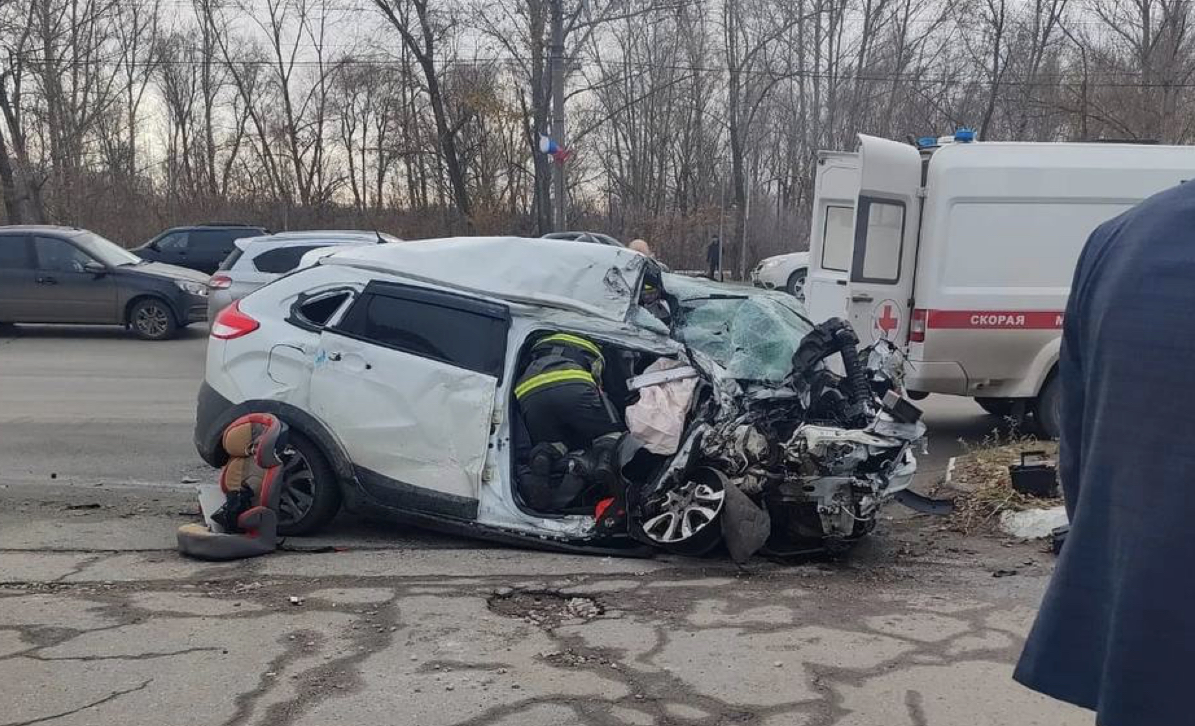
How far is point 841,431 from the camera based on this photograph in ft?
18.9

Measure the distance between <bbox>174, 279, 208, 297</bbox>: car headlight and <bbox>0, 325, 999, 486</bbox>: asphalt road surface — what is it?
95 cm

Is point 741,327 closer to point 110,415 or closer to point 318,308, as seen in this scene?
point 318,308

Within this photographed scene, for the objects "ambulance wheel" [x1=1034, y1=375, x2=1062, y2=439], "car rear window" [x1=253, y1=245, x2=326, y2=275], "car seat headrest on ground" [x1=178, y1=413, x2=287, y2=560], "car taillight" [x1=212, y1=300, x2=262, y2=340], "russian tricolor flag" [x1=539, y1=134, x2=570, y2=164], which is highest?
"russian tricolor flag" [x1=539, y1=134, x2=570, y2=164]

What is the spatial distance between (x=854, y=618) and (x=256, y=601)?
280 cm

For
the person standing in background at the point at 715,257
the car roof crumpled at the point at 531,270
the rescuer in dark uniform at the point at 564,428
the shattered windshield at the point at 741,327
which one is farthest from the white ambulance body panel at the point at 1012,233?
the person standing in background at the point at 715,257

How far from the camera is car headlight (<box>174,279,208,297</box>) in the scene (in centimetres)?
1619

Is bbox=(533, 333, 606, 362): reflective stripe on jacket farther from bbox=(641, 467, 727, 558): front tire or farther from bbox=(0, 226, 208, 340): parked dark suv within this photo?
bbox=(0, 226, 208, 340): parked dark suv

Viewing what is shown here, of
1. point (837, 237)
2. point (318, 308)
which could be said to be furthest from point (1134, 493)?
point (837, 237)

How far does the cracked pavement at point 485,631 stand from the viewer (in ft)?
13.0

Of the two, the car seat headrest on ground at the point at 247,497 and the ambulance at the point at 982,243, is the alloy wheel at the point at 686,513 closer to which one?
the car seat headrest on ground at the point at 247,497

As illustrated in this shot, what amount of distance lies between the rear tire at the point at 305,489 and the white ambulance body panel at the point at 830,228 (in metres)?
5.37

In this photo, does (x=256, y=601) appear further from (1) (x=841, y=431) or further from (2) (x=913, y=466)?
(2) (x=913, y=466)

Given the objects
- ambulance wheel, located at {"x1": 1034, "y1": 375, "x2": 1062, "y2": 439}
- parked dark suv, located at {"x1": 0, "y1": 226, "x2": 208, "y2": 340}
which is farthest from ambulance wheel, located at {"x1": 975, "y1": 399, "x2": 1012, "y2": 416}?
parked dark suv, located at {"x1": 0, "y1": 226, "x2": 208, "y2": 340}

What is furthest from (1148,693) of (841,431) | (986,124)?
(986,124)
